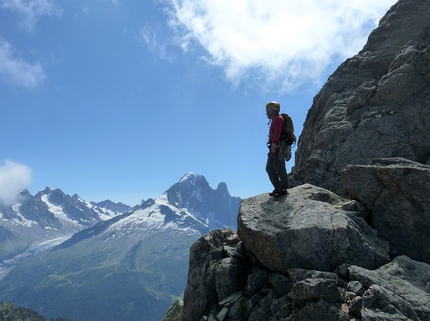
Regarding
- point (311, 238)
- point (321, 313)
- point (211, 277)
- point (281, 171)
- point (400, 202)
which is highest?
point (281, 171)

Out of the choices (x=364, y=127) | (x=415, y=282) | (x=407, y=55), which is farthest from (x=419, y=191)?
(x=407, y=55)

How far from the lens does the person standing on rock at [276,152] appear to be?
16.8 meters

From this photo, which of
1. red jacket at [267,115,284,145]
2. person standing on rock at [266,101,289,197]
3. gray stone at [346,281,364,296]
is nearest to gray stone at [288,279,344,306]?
gray stone at [346,281,364,296]

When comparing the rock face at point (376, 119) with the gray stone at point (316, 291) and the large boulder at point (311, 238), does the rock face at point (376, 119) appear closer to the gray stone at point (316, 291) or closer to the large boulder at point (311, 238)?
the large boulder at point (311, 238)

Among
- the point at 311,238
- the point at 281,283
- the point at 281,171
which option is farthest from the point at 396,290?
the point at 281,171

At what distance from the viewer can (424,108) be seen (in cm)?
2539

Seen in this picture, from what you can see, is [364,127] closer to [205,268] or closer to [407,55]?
[407,55]

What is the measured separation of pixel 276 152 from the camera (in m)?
17.1

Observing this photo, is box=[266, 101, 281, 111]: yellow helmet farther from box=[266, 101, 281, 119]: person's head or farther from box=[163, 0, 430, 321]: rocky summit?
box=[163, 0, 430, 321]: rocky summit

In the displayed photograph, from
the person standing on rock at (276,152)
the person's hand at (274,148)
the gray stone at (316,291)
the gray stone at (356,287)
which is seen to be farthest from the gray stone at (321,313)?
the person's hand at (274,148)

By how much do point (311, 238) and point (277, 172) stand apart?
17.5 ft

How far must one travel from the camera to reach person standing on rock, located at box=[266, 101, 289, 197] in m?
16.8

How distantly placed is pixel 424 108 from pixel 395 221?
52.4 feet

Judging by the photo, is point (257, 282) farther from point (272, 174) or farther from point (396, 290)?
point (272, 174)
